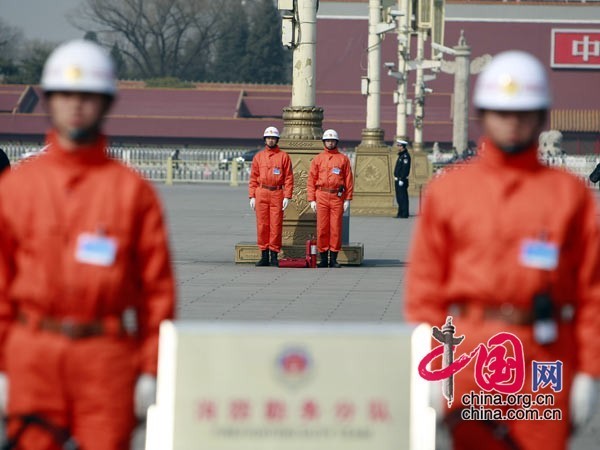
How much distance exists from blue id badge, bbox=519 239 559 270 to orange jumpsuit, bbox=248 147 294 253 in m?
14.1

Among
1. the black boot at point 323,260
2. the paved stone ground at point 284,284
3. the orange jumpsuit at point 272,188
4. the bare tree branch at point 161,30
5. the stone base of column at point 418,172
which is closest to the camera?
the paved stone ground at point 284,284

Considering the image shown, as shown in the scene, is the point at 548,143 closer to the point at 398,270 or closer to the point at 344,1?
the point at 344,1

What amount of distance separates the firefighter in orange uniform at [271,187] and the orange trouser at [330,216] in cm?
44

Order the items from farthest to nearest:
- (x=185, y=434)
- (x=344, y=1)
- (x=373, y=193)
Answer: (x=344, y=1) → (x=373, y=193) → (x=185, y=434)

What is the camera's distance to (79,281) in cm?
510

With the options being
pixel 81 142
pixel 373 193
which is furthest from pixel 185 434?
pixel 373 193

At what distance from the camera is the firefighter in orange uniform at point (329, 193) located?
19.4 meters

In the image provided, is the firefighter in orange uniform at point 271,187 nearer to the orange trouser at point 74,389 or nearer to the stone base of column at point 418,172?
the orange trouser at point 74,389

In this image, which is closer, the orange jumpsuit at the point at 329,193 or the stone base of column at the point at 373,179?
the orange jumpsuit at the point at 329,193

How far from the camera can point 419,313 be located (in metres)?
5.21

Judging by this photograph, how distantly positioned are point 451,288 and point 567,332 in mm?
437

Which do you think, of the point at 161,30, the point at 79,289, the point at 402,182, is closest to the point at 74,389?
the point at 79,289

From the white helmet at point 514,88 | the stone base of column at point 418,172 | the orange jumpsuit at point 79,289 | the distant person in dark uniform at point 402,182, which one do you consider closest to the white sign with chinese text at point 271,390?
the orange jumpsuit at point 79,289

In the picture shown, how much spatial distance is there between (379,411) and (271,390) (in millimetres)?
405
